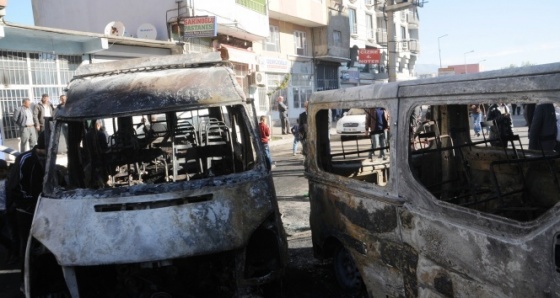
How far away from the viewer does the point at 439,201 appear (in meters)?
2.80

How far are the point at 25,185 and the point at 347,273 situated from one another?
345cm

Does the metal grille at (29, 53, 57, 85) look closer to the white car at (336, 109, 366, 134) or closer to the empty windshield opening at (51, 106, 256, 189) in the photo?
the empty windshield opening at (51, 106, 256, 189)

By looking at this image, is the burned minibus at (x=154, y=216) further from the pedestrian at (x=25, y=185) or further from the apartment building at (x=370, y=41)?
the apartment building at (x=370, y=41)

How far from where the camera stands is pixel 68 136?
14.7 ft

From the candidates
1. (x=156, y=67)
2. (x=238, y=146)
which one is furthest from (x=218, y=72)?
(x=238, y=146)

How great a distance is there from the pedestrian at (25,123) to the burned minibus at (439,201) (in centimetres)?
1070

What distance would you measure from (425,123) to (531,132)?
187 centimetres

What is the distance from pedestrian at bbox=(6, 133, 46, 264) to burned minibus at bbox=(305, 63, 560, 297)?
285cm

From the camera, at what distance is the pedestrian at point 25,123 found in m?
12.5

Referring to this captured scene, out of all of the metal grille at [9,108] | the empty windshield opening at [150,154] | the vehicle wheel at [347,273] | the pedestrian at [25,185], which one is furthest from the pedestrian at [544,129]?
the metal grille at [9,108]

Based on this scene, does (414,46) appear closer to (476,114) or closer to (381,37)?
(381,37)

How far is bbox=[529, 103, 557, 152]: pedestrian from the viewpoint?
558cm

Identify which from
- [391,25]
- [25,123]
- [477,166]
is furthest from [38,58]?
[391,25]

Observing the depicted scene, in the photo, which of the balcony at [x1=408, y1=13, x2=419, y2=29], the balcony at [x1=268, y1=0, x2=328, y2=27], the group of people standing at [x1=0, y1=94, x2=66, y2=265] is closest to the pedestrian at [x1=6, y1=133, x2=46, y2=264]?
the group of people standing at [x1=0, y1=94, x2=66, y2=265]
